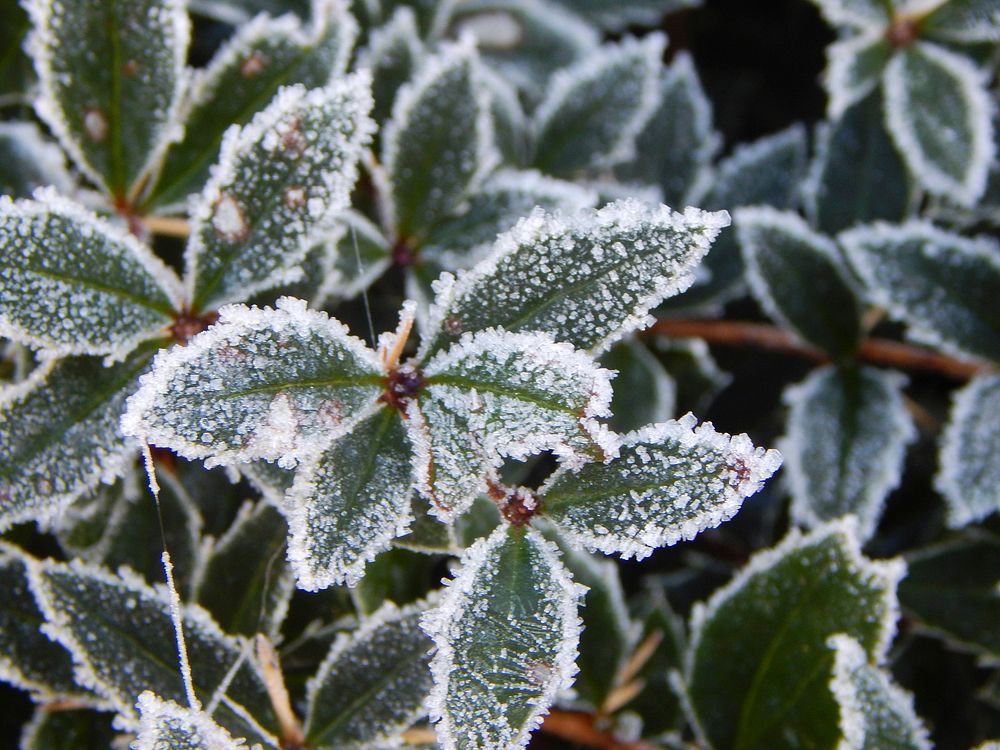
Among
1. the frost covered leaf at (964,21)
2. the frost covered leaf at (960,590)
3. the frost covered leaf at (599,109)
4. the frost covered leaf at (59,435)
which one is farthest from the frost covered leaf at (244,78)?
the frost covered leaf at (960,590)

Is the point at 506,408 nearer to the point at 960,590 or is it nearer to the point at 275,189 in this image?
the point at 275,189

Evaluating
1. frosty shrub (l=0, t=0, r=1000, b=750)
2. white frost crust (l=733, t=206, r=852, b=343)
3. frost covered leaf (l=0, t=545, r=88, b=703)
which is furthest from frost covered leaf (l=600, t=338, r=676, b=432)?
frost covered leaf (l=0, t=545, r=88, b=703)

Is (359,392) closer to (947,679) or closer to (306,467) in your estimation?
(306,467)

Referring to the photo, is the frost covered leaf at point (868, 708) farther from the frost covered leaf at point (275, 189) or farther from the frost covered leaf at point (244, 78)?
the frost covered leaf at point (244, 78)

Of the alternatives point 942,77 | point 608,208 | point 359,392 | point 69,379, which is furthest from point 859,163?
point 69,379

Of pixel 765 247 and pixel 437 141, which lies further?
pixel 765 247

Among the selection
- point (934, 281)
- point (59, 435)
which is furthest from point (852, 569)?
point (59, 435)
